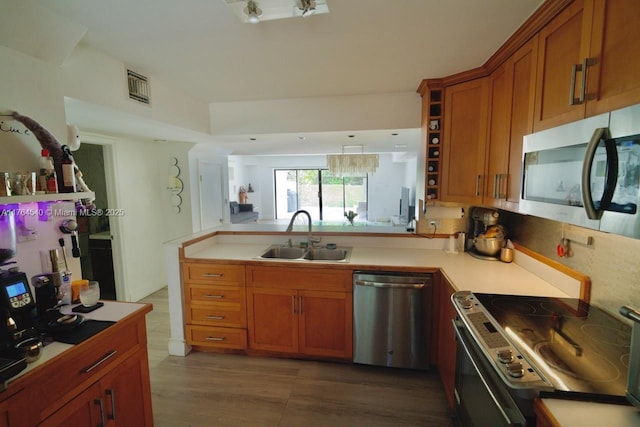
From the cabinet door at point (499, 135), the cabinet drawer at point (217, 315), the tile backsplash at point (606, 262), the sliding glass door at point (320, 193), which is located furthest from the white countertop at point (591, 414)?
the sliding glass door at point (320, 193)

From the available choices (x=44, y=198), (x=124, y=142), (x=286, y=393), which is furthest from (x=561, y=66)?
(x=124, y=142)

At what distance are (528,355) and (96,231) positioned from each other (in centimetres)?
470

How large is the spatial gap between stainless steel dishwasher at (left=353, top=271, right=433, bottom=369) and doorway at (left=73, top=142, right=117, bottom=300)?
3.30 meters

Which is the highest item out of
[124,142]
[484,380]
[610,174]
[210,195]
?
[124,142]

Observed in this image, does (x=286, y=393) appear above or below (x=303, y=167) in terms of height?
below

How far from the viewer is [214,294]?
246cm

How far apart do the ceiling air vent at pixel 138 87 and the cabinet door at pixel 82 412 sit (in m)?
1.80

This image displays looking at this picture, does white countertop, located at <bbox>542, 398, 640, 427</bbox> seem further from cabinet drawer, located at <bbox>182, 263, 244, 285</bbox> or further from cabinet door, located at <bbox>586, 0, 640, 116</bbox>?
cabinet drawer, located at <bbox>182, 263, 244, 285</bbox>

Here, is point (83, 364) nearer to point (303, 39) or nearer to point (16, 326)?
point (16, 326)

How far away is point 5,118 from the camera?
4.31 ft

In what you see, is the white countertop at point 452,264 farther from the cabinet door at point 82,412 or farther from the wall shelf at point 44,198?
the cabinet door at point 82,412

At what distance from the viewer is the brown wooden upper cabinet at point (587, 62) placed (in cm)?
85

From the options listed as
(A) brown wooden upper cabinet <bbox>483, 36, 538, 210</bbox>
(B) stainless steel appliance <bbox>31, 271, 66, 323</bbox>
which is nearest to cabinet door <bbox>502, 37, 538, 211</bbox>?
(A) brown wooden upper cabinet <bbox>483, 36, 538, 210</bbox>

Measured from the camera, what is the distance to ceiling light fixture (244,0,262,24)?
1288 millimetres
